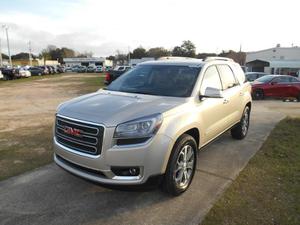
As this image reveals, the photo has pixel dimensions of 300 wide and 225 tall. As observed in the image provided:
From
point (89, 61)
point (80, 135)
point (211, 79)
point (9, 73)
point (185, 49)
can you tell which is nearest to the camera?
point (80, 135)

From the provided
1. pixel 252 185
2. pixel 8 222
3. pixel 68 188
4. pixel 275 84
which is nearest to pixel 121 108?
pixel 68 188

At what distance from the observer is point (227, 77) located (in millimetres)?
5559

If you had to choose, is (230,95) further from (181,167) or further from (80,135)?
(80,135)

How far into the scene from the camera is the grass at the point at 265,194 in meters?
3.37

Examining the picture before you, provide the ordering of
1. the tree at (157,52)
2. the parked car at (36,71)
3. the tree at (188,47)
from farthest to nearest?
the tree at (157,52) → the tree at (188,47) → the parked car at (36,71)

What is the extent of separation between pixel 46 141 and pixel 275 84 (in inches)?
535

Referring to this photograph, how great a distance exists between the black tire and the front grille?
14196 millimetres

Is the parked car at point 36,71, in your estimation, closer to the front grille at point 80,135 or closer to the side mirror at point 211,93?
the front grille at point 80,135

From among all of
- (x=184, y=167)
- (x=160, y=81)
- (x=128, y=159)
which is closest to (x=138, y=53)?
(x=160, y=81)

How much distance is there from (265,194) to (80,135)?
2700 millimetres

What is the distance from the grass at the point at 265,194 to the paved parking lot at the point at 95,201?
0.60 feet

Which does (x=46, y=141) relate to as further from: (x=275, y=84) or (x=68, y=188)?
(x=275, y=84)

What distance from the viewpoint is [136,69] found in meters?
5.33

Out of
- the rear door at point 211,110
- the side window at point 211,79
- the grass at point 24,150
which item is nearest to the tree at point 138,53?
the grass at point 24,150
